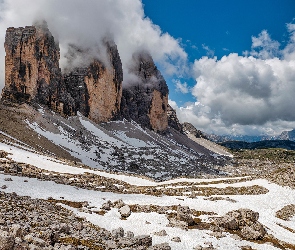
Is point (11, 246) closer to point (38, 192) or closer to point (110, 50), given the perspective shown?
point (38, 192)

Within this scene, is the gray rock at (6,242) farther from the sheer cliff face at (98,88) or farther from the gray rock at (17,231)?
the sheer cliff face at (98,88)

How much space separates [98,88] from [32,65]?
47295 millimetres

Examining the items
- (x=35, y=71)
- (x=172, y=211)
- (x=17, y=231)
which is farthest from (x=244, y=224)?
(x=35, y=71)

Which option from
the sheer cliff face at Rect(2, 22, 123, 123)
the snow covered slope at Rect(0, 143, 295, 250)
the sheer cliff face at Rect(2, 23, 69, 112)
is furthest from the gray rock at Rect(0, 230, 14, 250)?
the sheer cliff face at Rect(2, 23, 69, 112)

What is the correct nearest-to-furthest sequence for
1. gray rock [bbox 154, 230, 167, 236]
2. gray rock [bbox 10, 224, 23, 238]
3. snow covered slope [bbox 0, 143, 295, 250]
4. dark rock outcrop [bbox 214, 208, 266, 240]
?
gray rock [bbox 10, 224, 23, 238], gray rock [bbox 154, 230, 167, 236], snow covered slope [bbox 0, 143, 295, 250], dark rock outcrop [bbox 214, 208, 266, 240]

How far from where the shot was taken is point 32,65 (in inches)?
5221

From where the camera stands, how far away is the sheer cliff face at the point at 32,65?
430 ft

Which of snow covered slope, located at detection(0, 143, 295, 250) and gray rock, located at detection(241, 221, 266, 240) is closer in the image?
snow covered slope, located at detection(0, 143, 295, 250)

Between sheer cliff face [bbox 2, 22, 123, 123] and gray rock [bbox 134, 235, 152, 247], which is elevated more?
sheer cliff face [bbox 2, 22, 123, 123]

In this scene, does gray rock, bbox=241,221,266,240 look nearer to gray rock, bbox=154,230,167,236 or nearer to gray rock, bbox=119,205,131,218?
gray rock, bbox=154,230,167,236

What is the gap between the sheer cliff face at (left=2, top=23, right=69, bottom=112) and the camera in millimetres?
131000

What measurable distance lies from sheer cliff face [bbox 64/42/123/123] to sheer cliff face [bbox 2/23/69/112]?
2265cm

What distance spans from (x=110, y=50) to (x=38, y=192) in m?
174

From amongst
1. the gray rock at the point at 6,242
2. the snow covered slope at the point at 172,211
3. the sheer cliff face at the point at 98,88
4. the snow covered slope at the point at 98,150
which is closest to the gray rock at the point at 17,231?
the gray rock at the point at 6,242
